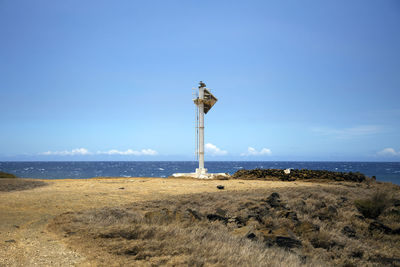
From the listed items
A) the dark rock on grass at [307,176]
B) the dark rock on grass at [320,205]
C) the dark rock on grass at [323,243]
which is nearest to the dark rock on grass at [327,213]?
the dark rock on grass at [320,205]

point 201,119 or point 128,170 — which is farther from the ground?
point 201,119

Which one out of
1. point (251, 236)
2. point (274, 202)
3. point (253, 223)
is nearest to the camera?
point (251, 236)

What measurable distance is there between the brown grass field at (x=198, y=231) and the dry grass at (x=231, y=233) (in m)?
0.02

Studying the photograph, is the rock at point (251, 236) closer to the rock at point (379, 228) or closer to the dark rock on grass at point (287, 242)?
the dark rock on grass at point (287, 242)

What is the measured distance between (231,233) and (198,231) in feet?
3.12

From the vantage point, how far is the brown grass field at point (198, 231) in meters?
4.98

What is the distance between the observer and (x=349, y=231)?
9203 millimetres

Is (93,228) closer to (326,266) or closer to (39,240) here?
(39,240)

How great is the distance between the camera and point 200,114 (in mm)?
22391

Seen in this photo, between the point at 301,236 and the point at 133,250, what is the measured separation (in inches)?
193

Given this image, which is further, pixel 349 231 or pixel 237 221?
pixel 349 231

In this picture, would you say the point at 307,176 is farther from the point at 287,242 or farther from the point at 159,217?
the point at 159,217

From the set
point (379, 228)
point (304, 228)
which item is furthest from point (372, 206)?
point (304, 228)

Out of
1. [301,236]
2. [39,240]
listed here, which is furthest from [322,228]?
[39,240]
